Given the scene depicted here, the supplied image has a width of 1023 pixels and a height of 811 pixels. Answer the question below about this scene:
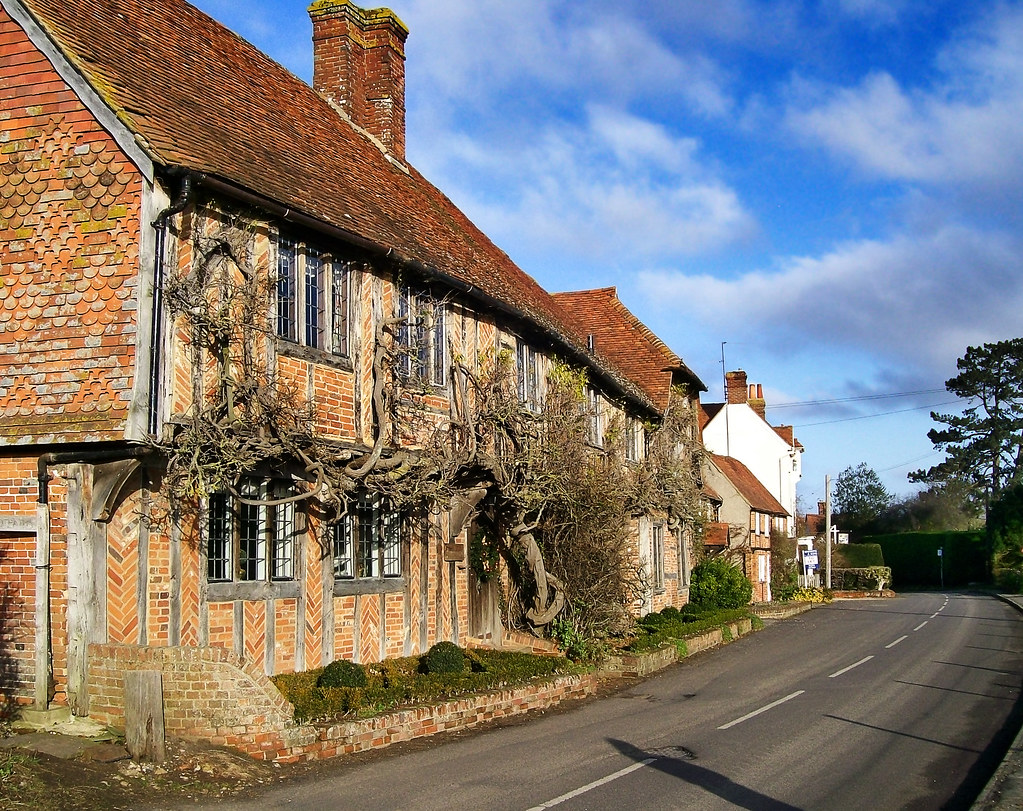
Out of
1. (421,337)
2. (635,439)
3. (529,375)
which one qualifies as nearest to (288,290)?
(421,337)

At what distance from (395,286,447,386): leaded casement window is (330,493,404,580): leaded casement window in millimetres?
2024

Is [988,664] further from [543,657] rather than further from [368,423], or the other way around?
[368,423]

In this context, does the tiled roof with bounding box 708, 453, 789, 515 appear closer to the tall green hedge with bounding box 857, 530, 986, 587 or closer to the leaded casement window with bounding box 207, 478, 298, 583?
the tall green hedge with bounding box 857, 530, 986, 587

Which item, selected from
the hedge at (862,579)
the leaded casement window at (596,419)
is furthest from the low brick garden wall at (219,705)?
the hedge at (862,579)

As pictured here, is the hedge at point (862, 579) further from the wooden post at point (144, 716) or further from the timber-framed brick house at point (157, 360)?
the wooden post at point (144, 716)

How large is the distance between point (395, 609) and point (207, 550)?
161 inches

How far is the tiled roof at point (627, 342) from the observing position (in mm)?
31859

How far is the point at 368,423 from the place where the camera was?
566 inches

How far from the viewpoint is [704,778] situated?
32.4ft

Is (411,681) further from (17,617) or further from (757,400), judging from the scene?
(757,400)

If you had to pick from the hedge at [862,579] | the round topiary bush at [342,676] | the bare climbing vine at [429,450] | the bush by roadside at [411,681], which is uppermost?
the bare climbing vine at [429,450]

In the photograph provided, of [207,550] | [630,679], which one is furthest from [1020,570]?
[207,550]

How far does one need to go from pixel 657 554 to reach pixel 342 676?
19.0 m

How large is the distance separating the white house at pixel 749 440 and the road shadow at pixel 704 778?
5034 cm
